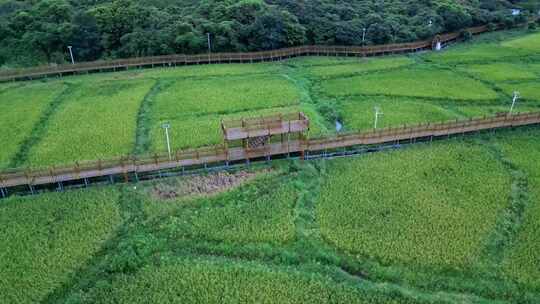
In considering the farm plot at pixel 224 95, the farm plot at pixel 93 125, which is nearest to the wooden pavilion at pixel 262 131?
the farm plot at pixel 224 95

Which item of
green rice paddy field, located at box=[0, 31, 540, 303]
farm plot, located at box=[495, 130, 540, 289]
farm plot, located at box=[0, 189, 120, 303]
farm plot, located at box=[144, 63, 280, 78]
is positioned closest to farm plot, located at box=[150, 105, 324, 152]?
green rice paddy field, located at box=[0, 31, 540, 303]

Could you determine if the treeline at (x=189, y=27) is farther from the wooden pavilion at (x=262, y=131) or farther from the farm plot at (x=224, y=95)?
the wooden pavilion at (x=262, y=131)

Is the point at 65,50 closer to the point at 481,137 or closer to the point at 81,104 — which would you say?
the point at 81,104

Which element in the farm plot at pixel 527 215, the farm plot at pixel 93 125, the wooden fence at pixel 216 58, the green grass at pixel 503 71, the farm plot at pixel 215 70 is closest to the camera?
the farm plot at pixel 527 215

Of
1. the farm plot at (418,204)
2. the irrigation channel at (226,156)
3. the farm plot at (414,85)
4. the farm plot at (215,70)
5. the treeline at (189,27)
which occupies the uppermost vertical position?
the treeline at (189,27)

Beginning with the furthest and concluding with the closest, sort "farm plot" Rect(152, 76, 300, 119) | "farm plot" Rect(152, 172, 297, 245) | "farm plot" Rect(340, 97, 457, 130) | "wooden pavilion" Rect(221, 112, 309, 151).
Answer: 1. "farm plot" Rect(152, 76, 300, 119)
2. "farm plot" Rect(340, 97, 457, 130)
3. "wooden pavilion" Rect(221, 112, 309, 151)
4. "farm plot" Rect(152, 172, 297, 245)

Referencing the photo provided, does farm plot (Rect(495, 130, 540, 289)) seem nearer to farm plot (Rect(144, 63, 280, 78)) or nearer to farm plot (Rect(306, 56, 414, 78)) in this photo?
farm plot (Rect(306, 56, 414, 78))
